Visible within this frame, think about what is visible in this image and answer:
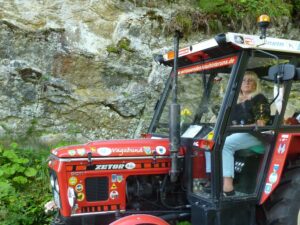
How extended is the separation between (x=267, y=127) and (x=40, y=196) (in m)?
3.64

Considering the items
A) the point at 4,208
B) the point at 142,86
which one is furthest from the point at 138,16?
the point at 4,208

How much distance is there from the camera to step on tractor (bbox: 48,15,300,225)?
3998 millimetres

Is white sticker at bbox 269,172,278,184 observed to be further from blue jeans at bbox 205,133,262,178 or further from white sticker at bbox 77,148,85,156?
white sticker at bbox 77,148,85,156

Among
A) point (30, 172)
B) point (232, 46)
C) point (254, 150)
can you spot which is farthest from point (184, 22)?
point (254, 150)

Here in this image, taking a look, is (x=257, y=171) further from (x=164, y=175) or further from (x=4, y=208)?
(x=4, y=208)

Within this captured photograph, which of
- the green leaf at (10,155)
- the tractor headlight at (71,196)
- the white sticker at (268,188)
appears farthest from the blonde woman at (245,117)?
the green leaf at (10,155)

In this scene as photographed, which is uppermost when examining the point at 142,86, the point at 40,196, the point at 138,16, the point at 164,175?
the point at 138,16

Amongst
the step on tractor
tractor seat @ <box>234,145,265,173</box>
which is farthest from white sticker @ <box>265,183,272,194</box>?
tractor seat @ <box>234,145,265,173</box>

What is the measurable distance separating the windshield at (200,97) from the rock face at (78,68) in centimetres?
312

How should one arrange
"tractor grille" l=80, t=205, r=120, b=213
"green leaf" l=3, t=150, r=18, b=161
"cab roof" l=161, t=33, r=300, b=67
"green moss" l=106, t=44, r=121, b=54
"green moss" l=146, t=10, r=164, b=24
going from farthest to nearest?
"green moss" l=146, t=10, r=164, b=24, "green moss" l=106, t=44, r=121, b=54, "green leaf" l=3, t=150, r=18, b=161, "tractor grille" l=80, t=205, r=120, b=213, "cab roof" l=161, t=33, r=300, b=67

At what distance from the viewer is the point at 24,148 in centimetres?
722

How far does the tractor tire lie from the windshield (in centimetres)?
91

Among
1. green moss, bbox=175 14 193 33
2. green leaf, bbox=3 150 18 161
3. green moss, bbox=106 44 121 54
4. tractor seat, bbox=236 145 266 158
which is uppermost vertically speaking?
green moss, bbox=175 14 193 33

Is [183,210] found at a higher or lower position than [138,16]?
lower
